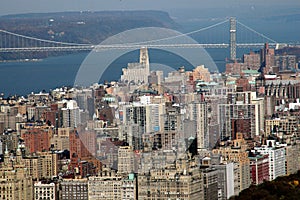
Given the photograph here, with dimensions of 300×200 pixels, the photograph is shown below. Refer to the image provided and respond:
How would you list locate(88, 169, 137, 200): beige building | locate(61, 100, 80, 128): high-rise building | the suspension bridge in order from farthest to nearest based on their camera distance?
the suspension bridge, locate(61, 100, 80, 128): high-rise building, locate(88, 169, 137, 200): beige building

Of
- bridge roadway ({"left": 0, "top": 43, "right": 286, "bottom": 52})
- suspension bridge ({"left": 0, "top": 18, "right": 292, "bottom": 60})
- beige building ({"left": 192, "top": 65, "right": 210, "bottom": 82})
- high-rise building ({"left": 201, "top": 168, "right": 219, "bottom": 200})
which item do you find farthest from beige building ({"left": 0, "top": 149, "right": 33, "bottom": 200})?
suspension bridge ({"left": 0, "top": 18, "right": 292, "bottom": 60})

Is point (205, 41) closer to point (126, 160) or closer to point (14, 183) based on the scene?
point (126, 160)

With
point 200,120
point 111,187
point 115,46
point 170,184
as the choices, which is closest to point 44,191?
point 111,187

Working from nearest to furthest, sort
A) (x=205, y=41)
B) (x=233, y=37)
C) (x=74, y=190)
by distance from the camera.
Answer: (x=74, y=190) → (x=205, y=41) → (x=233, y=37)

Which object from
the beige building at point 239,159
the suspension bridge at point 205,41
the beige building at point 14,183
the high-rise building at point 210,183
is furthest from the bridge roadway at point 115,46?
the high-rise building at point 210,183

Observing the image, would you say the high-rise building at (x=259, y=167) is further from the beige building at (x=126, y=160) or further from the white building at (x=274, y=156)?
the beige building at (x=126, y=160)

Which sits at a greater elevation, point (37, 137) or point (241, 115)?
point (241, 115)

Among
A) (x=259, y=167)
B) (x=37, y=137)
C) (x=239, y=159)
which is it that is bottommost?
(x=259, y=167)

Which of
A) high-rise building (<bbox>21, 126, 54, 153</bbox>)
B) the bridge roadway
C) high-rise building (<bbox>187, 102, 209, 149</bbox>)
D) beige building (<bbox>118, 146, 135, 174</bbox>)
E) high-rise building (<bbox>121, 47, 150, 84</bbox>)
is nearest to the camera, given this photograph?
beige building (<bbox>118, 146, 135, 174</bbox>)

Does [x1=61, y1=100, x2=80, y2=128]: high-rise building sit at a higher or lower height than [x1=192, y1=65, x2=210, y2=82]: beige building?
lower

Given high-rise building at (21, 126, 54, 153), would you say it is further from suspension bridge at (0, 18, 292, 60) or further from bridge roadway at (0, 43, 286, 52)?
suspension bridge at (0, 18, 292, 60)

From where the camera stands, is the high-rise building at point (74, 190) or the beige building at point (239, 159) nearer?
the high-rise building at point (74, 190)

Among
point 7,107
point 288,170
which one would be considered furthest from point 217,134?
point 7,107
